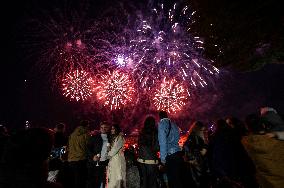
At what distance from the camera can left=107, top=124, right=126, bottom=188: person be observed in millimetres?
8664

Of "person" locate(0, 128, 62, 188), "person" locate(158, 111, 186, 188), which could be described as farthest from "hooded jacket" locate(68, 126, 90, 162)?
"person" locate(0, 128, 62, 188)

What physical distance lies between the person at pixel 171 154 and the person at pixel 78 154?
8.13ft

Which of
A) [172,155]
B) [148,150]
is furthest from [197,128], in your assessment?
[148,150]

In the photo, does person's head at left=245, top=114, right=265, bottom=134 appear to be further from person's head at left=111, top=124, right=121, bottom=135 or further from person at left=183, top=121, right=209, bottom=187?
person's head at left=111, top=124, right=121, bottom=135

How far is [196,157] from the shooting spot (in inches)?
333

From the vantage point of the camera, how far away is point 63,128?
974 cm

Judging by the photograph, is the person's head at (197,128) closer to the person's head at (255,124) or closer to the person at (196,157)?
the person at (196,157)

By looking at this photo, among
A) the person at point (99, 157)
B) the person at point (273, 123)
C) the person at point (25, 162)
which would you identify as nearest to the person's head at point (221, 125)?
the person at point (273, 123)

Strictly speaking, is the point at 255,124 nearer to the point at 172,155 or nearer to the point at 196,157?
the point at 172,155

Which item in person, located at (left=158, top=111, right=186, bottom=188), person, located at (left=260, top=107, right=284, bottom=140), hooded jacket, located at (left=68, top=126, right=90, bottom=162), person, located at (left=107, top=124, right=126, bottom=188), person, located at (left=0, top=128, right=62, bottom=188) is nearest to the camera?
person, located at (left=0, top=128, right=62, bottom=188)

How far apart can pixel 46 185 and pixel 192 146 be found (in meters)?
6.35

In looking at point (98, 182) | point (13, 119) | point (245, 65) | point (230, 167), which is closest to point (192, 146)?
point (230, 167)

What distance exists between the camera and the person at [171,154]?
8039mm

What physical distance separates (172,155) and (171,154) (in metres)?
0.03
